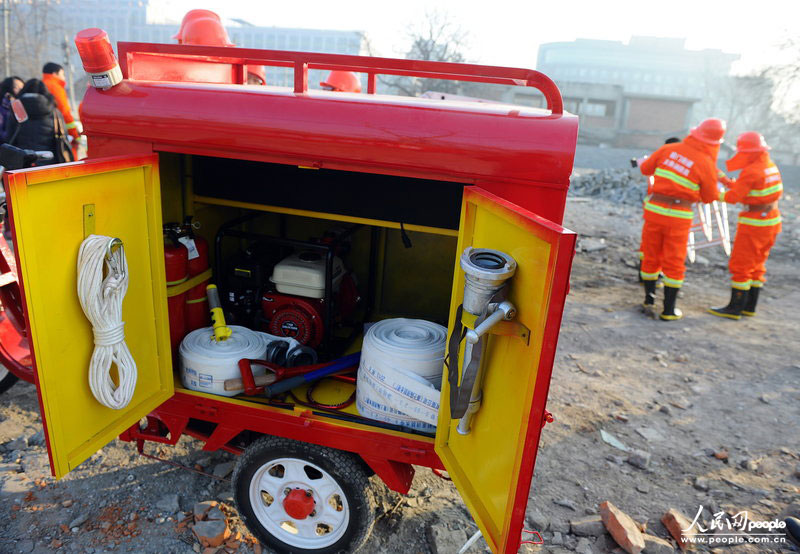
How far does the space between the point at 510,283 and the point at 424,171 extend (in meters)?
0.66

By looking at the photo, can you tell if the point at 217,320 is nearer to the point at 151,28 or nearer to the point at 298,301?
the point at 298,301

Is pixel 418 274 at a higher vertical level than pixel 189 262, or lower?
lower

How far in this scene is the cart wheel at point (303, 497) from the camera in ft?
8.08

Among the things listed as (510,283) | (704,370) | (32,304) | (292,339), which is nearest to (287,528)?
(292,339)

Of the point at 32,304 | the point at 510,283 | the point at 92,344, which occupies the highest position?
the point at 510,283

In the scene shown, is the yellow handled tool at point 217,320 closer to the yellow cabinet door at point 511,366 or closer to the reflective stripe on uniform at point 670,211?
the yellow cabinet door at point 511,366

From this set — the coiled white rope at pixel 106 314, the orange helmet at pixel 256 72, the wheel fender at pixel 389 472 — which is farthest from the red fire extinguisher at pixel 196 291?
the orange helmet at pixel 256 72

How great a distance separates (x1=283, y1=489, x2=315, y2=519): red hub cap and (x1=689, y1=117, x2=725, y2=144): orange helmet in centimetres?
545

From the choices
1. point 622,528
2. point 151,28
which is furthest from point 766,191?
point 151,28

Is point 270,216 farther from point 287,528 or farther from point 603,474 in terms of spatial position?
point 603,474

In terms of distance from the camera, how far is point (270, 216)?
396cm

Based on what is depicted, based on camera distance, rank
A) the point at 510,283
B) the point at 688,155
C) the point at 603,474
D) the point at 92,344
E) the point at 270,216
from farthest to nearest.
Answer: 1. the point at 688,155
2. the point at 270,216
3. the point at 603,474
4. the point at 92,344
5. the point at 510,283

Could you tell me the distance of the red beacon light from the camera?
7.14 feet

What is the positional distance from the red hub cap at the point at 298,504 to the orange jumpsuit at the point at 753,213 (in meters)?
5.62
